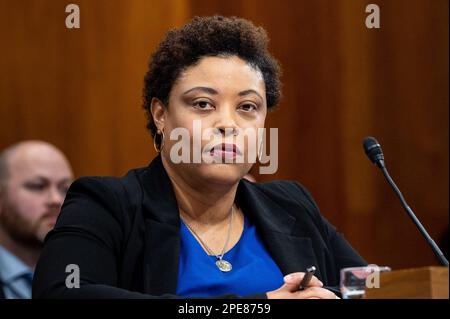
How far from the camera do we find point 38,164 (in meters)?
3.09

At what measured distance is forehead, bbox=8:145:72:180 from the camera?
3.07 metres

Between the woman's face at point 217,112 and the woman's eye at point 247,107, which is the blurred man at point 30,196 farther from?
the woman's eye at point 247,107

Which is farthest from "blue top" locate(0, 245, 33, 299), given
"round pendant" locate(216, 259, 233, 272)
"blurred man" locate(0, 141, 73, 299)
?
"round pendant" locate(216, 259, 233, 272)

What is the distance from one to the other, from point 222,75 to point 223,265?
0.43 m

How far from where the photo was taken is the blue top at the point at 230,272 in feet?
5.88

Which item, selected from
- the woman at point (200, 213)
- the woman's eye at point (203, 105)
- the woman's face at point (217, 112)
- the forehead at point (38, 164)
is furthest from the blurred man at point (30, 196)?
the woman's eye at point (203, 105)

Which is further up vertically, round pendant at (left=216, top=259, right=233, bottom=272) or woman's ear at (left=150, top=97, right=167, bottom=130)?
woman's ear at (left=150, top=97, right=167, bottom=130)

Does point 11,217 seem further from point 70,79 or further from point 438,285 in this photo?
point 438,285

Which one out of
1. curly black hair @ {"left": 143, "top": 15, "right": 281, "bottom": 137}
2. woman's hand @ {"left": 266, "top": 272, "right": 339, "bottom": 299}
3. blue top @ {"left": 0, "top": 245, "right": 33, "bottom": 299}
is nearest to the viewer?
→ woman's hand @ {"left": 266, "top": 272, "right": 339, "bottom": 299}

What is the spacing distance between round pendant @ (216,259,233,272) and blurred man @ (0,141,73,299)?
1.26m

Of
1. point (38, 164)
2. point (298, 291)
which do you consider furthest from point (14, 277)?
point (298, 291)

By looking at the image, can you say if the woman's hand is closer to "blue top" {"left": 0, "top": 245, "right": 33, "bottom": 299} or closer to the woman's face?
the woman's face

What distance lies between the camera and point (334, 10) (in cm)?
360

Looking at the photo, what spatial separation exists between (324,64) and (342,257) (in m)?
1.67
